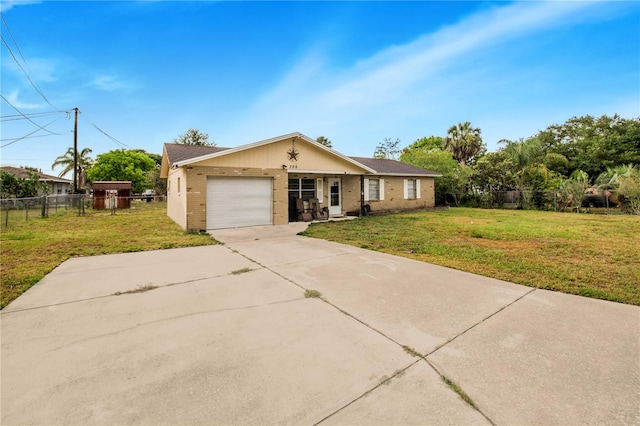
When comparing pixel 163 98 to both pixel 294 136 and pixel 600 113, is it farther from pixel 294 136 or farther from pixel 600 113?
pixel 600 113

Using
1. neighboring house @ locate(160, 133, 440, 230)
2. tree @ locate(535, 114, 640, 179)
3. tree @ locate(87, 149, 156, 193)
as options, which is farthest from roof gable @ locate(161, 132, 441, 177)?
tree @ locate(87, 149, 156, 193)

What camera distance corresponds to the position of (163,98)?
16.8m

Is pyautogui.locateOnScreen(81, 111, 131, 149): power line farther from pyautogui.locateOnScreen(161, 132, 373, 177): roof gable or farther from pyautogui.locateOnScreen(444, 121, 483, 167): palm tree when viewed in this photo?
pyautogui.locateOnScreen(444, 121, 483, 167): palm tree

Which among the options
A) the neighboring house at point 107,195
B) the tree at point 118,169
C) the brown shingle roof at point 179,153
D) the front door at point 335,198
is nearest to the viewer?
the brown shingle roof at point 179,153

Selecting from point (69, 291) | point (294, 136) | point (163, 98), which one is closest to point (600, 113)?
point (294, 136)

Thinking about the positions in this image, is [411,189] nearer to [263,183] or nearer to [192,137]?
[263,183]

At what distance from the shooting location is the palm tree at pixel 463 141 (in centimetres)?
3434

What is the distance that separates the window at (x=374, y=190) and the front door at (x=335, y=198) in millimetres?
1781

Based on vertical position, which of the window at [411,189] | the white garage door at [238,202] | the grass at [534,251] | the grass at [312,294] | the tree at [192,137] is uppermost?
the tree at [192,137]

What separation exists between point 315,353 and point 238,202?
9069mm

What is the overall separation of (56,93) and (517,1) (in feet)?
81.5

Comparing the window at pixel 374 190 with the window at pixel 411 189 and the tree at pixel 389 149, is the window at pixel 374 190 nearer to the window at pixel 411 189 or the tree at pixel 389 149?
the window at pixel 411 189

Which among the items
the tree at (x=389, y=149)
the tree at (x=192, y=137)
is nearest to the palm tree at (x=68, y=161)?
the tree at (x=192, y=137)

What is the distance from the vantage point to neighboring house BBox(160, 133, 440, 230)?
9859 millimetres
